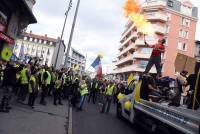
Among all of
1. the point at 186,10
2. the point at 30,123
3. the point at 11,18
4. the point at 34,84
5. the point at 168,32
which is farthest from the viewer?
the point at 186,10

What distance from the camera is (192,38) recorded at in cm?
6328

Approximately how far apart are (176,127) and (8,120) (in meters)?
4.94

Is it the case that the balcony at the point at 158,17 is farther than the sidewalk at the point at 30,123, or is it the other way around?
the balcony at the point at 158,17

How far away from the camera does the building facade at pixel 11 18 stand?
58.0ft

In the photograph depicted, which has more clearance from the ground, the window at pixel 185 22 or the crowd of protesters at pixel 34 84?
the window at pixel 185 22

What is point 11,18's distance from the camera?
Result: 761 inches

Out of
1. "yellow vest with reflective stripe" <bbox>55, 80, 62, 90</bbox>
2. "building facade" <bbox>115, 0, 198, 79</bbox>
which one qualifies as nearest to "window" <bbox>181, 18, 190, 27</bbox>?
"building facade" <bbox>115, 0, 198, 79</bbox>

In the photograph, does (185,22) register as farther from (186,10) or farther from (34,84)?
(34,84)

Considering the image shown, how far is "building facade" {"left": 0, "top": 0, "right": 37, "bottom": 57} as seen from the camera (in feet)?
58.0

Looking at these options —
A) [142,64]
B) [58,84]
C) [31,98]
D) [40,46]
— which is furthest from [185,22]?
[40,46]

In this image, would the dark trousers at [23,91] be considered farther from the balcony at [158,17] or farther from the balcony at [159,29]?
the balcony at [158,17]

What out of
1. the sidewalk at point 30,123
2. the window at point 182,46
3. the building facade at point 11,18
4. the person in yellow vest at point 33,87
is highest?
the window at point 182,46

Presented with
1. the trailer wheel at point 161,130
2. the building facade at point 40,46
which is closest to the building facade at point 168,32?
the building facade at point 40,46

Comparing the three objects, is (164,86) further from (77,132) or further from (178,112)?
(178,112)
